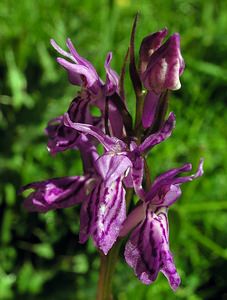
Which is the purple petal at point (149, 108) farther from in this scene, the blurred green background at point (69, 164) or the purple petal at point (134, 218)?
the blurred green background at point (69, 164)

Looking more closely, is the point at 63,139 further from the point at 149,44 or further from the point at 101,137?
the point at 149,44

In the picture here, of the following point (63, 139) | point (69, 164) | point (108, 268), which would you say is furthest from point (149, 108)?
point (69, 164)

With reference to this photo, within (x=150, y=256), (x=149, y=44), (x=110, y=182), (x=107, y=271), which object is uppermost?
(x=149, y=44)

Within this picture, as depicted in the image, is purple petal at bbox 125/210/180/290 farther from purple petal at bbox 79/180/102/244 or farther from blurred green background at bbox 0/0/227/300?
blurred green background at bbox 0/0/227/300

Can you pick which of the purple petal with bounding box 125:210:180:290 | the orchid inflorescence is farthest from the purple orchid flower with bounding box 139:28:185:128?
the purple petal with bounding box 125:210:180:290

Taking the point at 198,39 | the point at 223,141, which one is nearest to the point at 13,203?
the point at 223,141

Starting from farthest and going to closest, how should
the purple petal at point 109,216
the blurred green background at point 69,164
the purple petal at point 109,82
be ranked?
the blurred green background at point 69,164
the purple petal at point 109,82
the purple petal at point 109,216

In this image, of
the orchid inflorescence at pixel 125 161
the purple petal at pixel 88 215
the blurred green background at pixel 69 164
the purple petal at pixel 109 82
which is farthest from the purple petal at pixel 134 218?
the blurred green background at pixel 69 164

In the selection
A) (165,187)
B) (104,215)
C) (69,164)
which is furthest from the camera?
(69,164)
